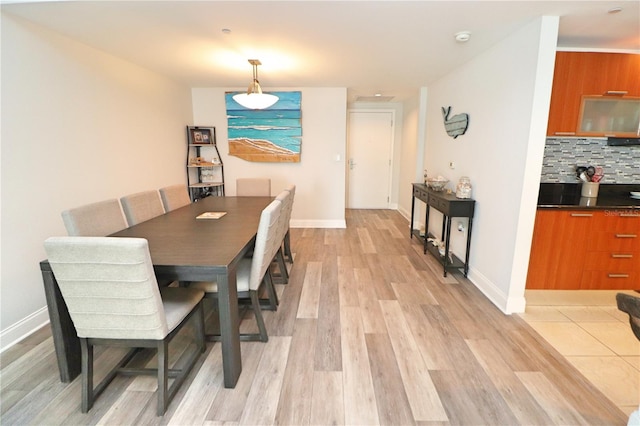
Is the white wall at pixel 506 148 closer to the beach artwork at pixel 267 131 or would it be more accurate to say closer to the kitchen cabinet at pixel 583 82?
the kitchen cabinet at pixel 583 82

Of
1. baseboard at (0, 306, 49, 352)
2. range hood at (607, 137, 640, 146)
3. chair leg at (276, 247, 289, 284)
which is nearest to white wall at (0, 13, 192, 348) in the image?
baseboard at (0, 306, 49, 352)

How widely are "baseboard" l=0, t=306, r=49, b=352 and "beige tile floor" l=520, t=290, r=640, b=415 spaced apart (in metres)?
3.68

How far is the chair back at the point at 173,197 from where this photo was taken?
290 centimetres

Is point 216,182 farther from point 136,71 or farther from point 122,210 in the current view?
point 122,210

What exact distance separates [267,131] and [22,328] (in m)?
3.54

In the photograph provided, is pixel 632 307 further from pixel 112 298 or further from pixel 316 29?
pixel 316 29

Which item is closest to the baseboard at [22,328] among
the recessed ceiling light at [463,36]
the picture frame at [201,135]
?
the picture frame at [201,135]

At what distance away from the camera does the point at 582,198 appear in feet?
8.86

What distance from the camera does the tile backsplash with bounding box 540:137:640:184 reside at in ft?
9.52

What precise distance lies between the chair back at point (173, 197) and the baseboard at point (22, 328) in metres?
1.21

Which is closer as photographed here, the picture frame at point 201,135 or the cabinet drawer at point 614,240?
the cabinet drawer at point 614,240

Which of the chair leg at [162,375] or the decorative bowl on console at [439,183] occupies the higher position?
the decorative bowl on console at [439,183]

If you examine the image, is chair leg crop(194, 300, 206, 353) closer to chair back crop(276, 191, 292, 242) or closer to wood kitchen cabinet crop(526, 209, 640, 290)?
chair back crop(276, 191, 292, 242)

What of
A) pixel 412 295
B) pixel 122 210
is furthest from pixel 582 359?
pixel 122 210
